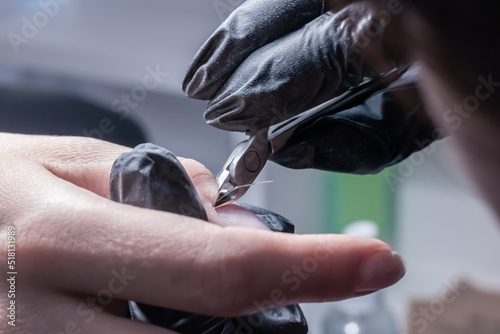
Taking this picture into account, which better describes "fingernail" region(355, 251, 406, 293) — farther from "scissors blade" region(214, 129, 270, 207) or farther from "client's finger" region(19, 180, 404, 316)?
"scissors blade" region(214, 129, 270, 207)

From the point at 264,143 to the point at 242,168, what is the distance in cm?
3

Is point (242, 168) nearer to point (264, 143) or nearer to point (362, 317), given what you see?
point (264, 143)

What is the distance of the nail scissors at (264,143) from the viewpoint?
0.45m

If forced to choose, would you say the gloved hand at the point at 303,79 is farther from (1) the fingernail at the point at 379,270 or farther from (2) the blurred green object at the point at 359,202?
(2) the blurred green object at the point at 359,202

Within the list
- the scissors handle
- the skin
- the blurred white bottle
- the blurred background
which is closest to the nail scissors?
the scissors handle

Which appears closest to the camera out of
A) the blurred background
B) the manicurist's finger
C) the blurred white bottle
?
the manicurist's finger

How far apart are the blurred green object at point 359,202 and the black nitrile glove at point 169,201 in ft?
2.63

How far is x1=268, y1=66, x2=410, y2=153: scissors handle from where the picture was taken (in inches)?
18.0

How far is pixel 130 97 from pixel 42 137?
41cm

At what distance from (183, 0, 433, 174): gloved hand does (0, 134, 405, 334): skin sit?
0.11 meters

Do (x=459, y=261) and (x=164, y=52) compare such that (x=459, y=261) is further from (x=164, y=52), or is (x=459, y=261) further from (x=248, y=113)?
(x=248, y=113)

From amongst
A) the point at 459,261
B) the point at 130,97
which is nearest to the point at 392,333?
the point at 459,261

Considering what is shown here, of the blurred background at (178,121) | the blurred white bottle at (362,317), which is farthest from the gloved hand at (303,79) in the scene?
the blurred white bottle at (362,317)

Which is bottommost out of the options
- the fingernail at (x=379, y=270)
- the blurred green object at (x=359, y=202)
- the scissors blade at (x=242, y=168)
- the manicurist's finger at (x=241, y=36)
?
the blurred green object at (x=359, y=202)
